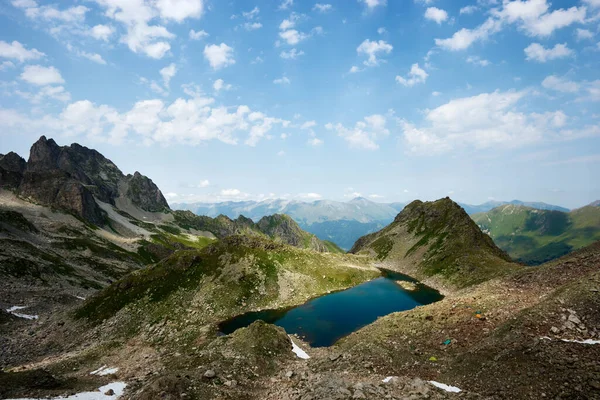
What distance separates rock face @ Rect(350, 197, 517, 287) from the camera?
95688 mm

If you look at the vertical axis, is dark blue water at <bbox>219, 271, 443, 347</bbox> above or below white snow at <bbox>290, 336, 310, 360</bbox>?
below

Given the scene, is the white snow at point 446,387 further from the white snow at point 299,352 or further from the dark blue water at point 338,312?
the dark blue water at point 338,312

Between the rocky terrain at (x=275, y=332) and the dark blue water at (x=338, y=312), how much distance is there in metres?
3.20

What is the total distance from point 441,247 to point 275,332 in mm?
95221

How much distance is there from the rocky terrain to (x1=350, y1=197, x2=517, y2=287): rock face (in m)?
0.98

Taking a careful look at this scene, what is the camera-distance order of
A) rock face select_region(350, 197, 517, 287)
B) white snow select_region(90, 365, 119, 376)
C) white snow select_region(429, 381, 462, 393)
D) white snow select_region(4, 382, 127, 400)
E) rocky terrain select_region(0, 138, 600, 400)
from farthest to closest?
rock face select_region(350, 197, 517, 287) → white snow select_region(90, 365, 119, 376) → white snow select_region(4, 382, 127, 400) → rocky terrain select_region(0, 138, 600, 400) → white snow select_region(429, 381, 462, 393)

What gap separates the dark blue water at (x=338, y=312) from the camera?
6081cm

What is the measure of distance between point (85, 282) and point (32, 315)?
32681 millimetres

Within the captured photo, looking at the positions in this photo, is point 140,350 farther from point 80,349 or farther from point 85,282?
point 85,282

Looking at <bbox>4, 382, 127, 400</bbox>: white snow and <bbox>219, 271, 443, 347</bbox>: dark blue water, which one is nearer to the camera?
<bbox>4, 382, 127, 400</bbox>: white snow

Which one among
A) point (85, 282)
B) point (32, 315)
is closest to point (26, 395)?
point (32, 315)

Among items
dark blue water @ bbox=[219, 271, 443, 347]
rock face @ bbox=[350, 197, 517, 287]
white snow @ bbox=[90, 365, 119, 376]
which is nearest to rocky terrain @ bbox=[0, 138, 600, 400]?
white snow @ bbox=[90, 365, 119, 376]

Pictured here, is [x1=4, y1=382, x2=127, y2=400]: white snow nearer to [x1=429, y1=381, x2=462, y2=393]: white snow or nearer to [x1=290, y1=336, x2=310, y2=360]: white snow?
[x1=290, y1=336, x2=310, y2=360]: white snow

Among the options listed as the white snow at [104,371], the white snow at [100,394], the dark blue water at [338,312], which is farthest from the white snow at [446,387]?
the white snow at [104,371]
